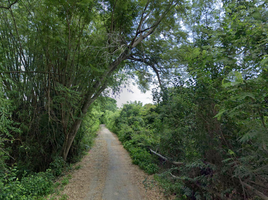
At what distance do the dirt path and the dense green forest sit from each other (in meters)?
0.56

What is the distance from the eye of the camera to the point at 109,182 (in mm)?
5453

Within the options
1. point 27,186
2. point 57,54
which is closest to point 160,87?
point 57,54

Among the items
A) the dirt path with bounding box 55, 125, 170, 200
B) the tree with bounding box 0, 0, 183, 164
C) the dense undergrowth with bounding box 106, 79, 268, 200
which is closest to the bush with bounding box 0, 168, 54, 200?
the dirt path with bounding box 55, 125, 170, 200

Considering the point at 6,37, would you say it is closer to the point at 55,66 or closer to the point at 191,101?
the point at 55,66

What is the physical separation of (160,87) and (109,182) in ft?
13.0

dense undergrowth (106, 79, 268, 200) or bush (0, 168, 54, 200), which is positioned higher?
dense undergrowth (106, 79, 268, 200)

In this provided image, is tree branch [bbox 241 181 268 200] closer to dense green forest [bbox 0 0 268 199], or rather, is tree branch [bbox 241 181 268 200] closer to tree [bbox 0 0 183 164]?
dense green forest [bbox 0 0 268 199]

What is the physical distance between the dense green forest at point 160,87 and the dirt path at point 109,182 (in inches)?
22.0

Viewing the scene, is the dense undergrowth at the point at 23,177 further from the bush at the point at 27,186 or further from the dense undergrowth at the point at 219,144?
the dense undergrowth at the point at 219,144

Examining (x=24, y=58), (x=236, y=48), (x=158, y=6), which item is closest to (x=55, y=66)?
(x=24, y=58)

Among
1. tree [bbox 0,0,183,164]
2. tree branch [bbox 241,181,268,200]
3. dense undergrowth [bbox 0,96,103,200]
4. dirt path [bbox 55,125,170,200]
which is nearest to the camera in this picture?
tree branch [bbox 241,181,268,200]

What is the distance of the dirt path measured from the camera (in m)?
4.56

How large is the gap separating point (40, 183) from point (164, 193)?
3.64m

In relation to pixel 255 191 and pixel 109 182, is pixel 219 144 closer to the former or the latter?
pixel 255 191
